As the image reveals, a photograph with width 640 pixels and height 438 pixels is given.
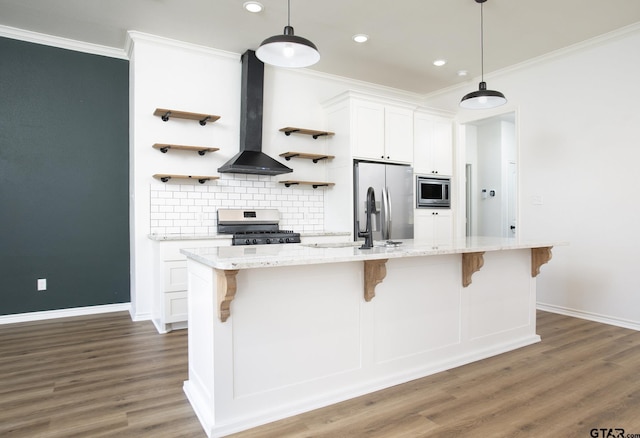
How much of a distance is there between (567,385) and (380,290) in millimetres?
1326

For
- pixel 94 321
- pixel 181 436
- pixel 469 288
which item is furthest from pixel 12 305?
pixel 469 288

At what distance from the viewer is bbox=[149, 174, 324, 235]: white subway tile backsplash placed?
424 centimetres

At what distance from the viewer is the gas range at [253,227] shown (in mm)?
4129

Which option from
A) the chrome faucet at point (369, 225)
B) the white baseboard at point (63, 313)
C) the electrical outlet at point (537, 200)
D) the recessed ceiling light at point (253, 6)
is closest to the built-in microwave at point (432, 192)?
the electrical outlet at point (537, 200)

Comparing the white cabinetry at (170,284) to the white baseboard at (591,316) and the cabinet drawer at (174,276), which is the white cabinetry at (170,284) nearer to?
the cabinet drawer at (174,276)

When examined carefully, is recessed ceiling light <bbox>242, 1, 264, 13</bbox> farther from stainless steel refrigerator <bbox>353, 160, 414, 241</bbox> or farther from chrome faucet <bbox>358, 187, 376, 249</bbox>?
chrome faucet <bbox>358, 187, 376, 249</bbox>

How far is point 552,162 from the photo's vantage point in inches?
179

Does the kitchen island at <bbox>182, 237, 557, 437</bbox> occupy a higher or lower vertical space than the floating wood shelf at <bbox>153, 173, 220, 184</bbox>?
lower

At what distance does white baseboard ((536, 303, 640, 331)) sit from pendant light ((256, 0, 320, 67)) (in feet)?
12.8

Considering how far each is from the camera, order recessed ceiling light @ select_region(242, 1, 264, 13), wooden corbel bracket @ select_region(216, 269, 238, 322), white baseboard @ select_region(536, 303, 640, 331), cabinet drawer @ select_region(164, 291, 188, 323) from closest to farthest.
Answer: wooden corbel bracket @ select_region(216, 269, 238, 322) < recessed ceiling light @ select_region(242, 1, 264, 13) < cabinet drawer @ select_region(164, 291, 188, 323) < white baseboard @ select_region(536, 303, 640, 331)

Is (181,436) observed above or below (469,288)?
below

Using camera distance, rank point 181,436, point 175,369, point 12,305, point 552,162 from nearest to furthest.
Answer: point 181,436 < point 175,369 < point 12,305 < point 552,162

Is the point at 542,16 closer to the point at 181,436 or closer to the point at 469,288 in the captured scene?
the point at 469,288

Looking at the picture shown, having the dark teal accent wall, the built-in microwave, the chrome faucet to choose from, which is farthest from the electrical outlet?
the dark teal accent wall
